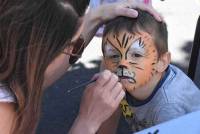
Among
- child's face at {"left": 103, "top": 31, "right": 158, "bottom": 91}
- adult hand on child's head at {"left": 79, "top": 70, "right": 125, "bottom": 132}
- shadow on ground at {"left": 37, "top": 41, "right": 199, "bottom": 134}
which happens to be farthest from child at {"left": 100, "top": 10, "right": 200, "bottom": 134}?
shadow on ground at {"left": 37, "top": 41, "right": 199, "bottom": 134}

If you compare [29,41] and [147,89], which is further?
[147,89]

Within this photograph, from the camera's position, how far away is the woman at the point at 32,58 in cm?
119

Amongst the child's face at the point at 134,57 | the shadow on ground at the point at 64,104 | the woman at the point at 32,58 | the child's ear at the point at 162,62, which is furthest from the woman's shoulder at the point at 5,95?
the shadow on ground at the point at 64,104

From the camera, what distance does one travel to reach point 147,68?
5.11 feet

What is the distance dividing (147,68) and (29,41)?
0.50m

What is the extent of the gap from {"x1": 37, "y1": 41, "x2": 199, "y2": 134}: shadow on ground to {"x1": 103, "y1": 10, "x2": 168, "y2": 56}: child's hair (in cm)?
95

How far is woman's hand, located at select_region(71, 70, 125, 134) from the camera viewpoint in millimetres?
1446

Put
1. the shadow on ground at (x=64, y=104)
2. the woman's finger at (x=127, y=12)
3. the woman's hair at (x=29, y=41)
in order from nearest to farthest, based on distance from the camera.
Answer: the woman's hair at (x=29, y=41)
the woman's finger at (x=127, y=12)
the shadow on ground at (x=64, y=104)

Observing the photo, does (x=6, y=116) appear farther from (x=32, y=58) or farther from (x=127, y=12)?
(x=127, y=12)

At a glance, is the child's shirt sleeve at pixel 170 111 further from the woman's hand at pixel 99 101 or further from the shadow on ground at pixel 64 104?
the shadow on ground at pixel 64 104

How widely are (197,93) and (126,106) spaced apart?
28 cm

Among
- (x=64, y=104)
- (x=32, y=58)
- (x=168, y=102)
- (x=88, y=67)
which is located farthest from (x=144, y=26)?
(x=88, y=67)

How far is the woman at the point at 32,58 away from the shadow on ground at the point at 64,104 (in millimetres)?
1018

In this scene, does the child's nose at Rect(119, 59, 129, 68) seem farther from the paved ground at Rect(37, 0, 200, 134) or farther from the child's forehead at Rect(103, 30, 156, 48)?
the paved ground at Rect(37, 0, 200, 134)
